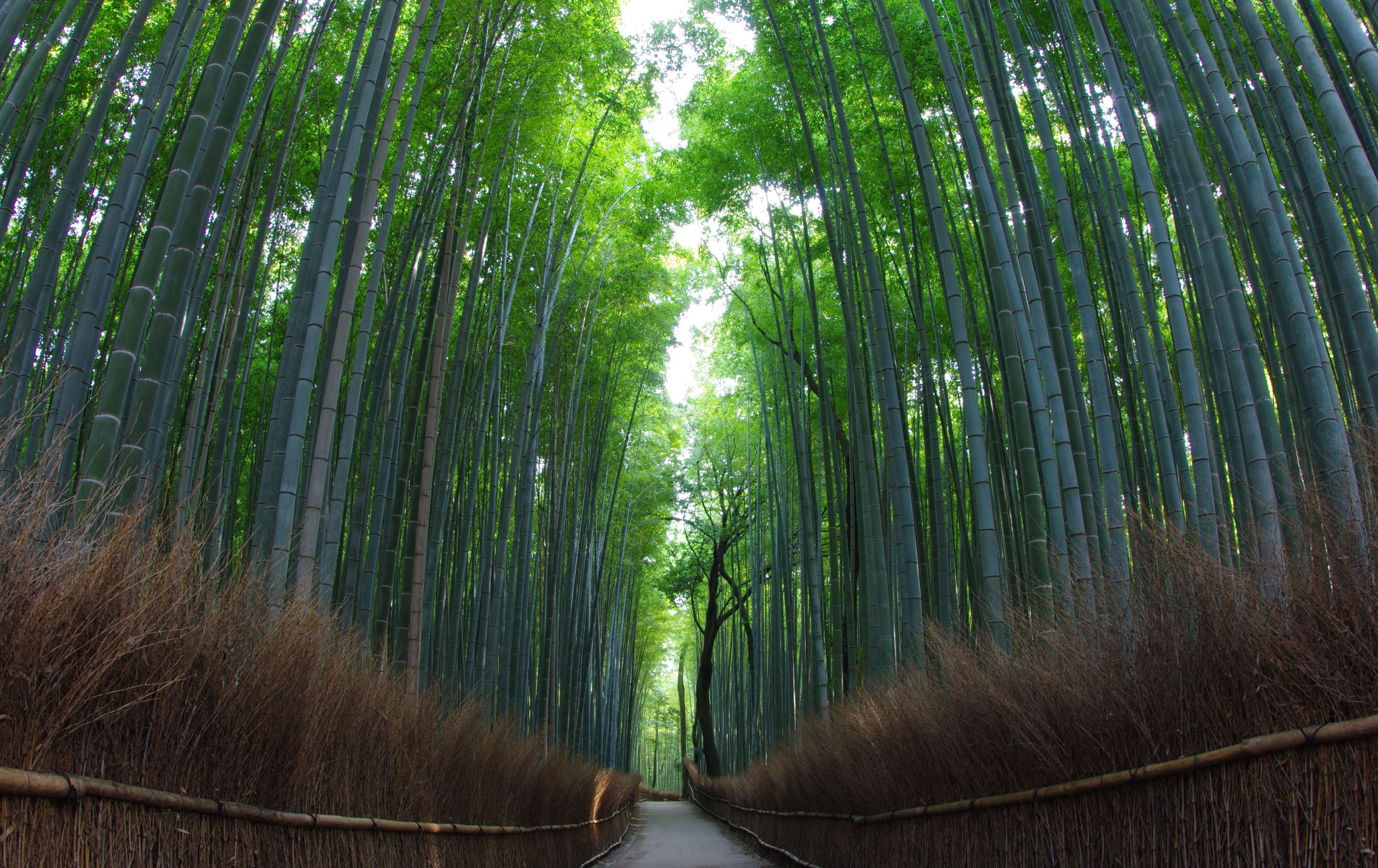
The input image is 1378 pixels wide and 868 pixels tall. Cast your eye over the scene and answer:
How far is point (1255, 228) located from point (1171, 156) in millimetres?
466

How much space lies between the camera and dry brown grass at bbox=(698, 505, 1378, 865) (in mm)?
A: 1234

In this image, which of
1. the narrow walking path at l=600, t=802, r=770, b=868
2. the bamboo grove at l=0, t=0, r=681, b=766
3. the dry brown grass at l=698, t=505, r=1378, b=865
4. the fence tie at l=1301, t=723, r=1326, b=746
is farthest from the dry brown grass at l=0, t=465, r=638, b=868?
the narrow walking path at l=600, t=802, r=770, b=868

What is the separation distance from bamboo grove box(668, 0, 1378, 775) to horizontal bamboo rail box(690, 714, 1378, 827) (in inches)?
9.2

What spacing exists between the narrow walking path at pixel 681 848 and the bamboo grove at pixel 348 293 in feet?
3.72

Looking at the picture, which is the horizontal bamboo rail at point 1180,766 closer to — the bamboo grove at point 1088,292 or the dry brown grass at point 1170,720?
the dry brown grass at point 1170,720

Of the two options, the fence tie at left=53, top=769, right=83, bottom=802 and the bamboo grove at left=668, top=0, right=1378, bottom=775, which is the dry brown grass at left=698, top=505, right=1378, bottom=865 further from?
the fence tie at left=53, top=769, right=83, bottom=802

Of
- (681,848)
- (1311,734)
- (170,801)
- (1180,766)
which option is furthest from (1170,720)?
(681,848)

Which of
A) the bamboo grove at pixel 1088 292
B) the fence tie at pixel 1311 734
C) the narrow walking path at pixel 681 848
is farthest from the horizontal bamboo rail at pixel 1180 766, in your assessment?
the narrow walking path at pixel 681 848

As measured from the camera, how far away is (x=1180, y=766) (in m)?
1.54

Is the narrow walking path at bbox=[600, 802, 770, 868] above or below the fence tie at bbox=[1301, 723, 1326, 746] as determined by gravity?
below

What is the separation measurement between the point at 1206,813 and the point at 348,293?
2556 mm

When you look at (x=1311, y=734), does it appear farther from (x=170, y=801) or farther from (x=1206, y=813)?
(x=170, y=801)

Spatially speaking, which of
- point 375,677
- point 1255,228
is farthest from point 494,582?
point 1255,228

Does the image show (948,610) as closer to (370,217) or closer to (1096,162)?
(1096,162)
